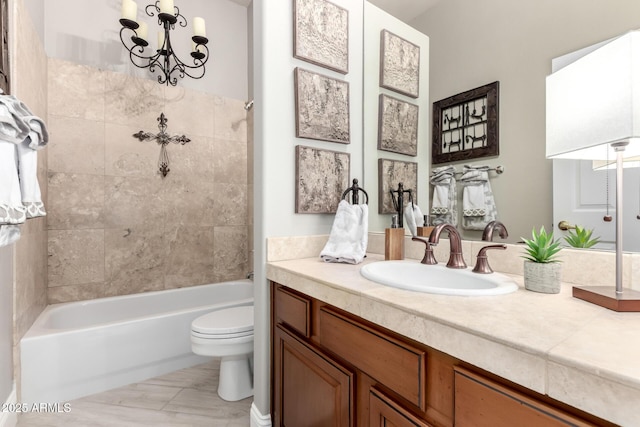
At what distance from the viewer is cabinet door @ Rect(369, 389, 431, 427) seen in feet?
2.39

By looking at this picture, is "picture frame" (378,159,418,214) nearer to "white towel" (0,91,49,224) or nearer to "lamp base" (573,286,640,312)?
"lamp base" (573,286,640,312)

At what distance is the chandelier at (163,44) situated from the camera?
2.22m

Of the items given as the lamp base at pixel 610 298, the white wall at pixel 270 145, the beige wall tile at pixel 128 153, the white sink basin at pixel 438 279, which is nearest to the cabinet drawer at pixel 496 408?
the white sink basin at pixel 438 279

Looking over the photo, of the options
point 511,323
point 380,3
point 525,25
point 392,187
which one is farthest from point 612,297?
point 380,3

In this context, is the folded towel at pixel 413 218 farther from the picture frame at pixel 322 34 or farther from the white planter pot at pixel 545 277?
the picture frame at pixel 322 34

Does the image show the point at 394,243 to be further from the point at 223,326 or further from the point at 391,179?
the point at 223,326

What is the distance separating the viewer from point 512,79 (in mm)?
1147

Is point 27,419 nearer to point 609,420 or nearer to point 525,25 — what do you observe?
point 609,420

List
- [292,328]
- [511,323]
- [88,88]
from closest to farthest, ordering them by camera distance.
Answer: [511,323] < [292,328] < [88,88]

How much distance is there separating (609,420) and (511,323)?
200 mm

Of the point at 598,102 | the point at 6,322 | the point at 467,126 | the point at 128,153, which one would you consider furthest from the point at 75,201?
the point at 598,102

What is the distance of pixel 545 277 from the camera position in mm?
854

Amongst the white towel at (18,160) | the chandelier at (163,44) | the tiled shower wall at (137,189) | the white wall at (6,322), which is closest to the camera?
the white towel at (18,160)

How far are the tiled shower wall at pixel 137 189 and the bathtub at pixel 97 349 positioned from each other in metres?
0.18
